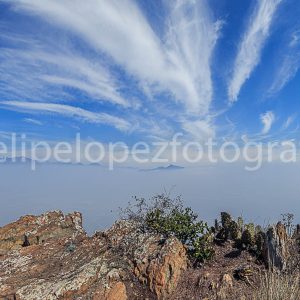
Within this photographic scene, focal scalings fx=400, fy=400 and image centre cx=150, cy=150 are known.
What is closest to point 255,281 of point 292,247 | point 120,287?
point 292,247

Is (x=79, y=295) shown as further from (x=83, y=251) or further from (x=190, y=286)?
(x=190, y=286)

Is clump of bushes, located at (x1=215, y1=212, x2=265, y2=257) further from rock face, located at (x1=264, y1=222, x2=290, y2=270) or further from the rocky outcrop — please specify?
the rocky outcrop

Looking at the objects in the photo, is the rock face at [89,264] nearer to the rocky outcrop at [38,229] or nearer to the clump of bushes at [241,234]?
the rocky outcrop at [38,229]

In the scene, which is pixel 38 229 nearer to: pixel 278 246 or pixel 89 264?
pixel 89 264

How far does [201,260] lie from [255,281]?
85.5 inches

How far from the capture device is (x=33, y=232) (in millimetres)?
17719

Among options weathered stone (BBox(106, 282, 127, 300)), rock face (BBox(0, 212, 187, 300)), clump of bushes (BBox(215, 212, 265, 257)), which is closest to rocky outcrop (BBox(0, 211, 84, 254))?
rock face (BBox(0, 212, 187, 300))

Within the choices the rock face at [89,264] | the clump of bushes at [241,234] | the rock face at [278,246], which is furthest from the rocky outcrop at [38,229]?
the rock face at [278,246]

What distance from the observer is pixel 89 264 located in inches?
566

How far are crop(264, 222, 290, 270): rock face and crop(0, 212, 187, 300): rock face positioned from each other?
9.61 feet

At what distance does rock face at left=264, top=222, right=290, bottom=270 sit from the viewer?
40.5ft

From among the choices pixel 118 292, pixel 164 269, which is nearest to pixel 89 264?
pixel 118 292

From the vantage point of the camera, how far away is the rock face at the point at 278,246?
40.5 ft

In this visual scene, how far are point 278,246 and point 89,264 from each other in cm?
656
